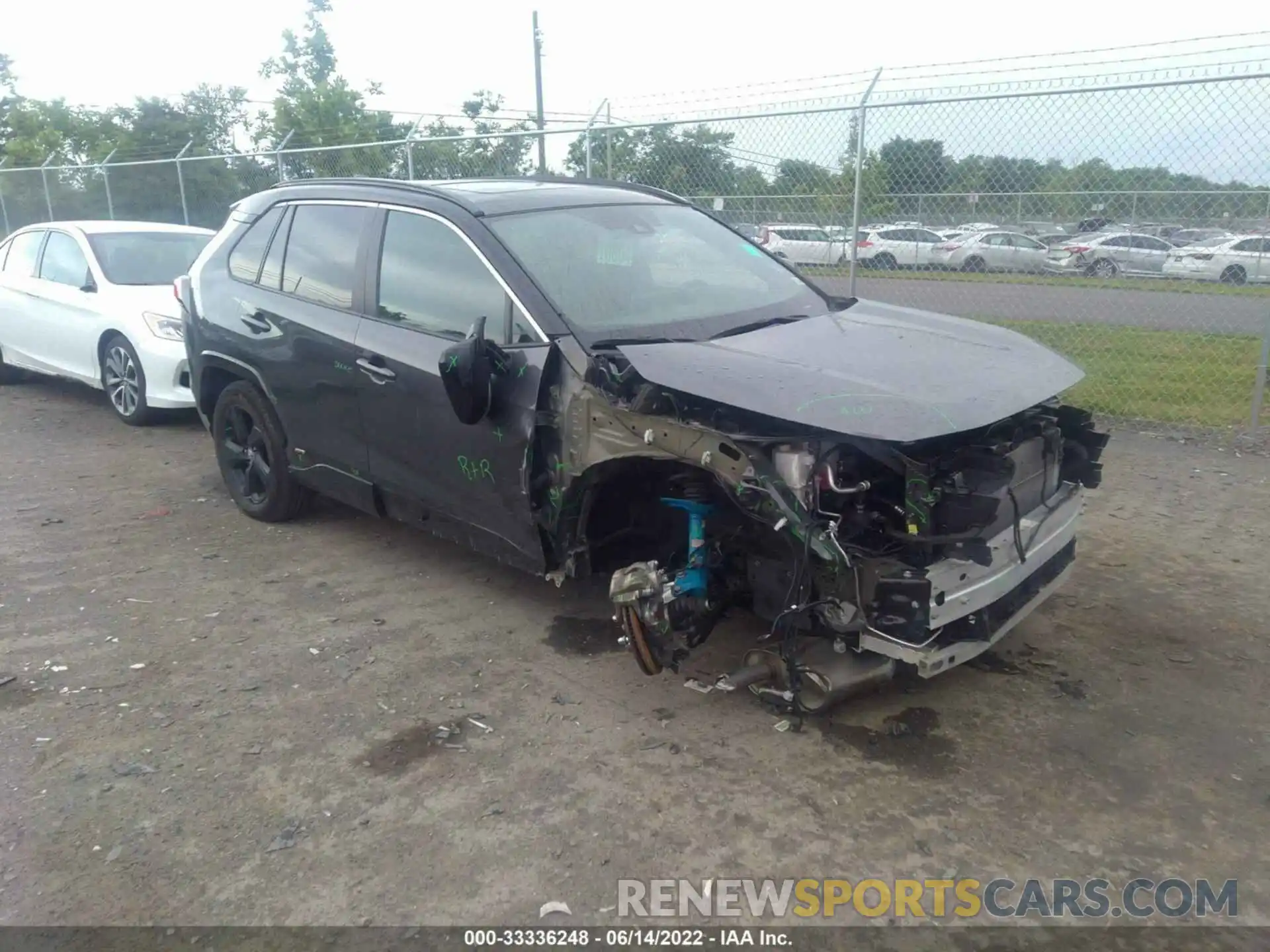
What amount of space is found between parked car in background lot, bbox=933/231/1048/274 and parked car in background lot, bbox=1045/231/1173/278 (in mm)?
125

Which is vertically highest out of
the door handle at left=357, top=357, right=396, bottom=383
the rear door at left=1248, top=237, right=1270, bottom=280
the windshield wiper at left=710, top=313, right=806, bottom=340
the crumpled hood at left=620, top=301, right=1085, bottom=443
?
the rear door at left=1248, top=237, right=1270, bottom=280

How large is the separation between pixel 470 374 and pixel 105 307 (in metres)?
5.67

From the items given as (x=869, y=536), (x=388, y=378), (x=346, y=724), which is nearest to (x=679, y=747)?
(x=869, y=536)

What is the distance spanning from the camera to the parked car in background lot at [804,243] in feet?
27.4

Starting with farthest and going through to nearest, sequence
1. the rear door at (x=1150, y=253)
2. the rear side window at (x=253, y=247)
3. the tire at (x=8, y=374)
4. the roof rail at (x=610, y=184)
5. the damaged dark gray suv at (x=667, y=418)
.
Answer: the tire at (x=8, y=374), the rear door at (x=1150, y=253), the rear side window at (x=253, y=247), the roof rail at (x=610, y=184), the damaged dark gray suv at (x=667, y=418)

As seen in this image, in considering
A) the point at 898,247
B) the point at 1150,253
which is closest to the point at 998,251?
the point at 898,247

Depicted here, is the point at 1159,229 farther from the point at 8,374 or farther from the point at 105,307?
the point at 8,374

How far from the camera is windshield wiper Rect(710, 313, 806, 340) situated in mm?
4031

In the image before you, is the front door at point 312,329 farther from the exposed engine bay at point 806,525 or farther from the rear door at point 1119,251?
the rear door at point 1119,251

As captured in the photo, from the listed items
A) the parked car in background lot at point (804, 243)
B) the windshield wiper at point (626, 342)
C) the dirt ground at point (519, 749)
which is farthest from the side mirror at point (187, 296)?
the parked car in background lot at point (804, 243)

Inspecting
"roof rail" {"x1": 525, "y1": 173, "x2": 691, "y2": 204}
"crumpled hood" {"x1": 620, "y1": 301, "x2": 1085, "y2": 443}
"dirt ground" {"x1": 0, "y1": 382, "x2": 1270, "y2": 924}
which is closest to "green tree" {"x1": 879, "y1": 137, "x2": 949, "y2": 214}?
"roof rail" {"x1": 525, "y1": 173, "x2": 691, "y2": 204}

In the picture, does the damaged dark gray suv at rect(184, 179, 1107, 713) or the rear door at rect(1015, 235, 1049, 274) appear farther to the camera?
the rear door at rect(1015, 235, 1049, 274)

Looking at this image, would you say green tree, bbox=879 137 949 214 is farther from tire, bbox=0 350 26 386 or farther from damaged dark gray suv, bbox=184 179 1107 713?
tire, bbox=0 350 26 386

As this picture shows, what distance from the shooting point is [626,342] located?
3.84m
